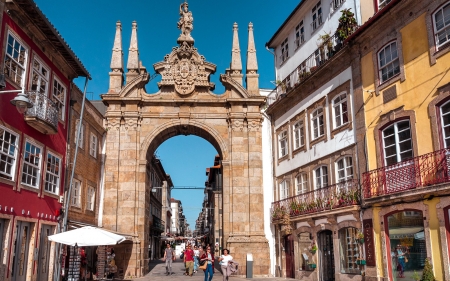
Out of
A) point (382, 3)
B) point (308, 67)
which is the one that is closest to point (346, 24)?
point (382, 3)

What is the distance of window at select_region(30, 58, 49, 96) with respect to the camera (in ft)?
46.7

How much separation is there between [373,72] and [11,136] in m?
11.3

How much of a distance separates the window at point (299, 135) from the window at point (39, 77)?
1063 cm

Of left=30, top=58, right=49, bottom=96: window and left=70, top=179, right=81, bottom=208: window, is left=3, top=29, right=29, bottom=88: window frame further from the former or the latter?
left=70, top=179, right=81, bottom=208: window

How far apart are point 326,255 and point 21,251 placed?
→ 35.8 ft

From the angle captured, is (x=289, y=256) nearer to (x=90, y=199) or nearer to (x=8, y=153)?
(x=90, y=199)

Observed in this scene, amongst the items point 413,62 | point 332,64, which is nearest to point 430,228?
point 413,62

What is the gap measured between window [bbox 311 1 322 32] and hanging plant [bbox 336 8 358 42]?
2.88 metres

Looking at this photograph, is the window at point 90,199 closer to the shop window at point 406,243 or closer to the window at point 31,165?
the window at point 31,165

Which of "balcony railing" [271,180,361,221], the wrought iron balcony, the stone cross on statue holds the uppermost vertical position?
the stone cross on statue

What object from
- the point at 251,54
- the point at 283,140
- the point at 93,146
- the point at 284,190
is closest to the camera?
the point at 93,146

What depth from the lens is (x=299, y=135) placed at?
20.0 m

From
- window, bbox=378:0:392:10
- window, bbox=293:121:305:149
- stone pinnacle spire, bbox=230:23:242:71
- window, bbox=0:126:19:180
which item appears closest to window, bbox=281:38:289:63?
stone pinnacle spire, bbox=230:23:242:71

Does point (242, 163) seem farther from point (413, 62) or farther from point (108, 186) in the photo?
point (413, 62)
